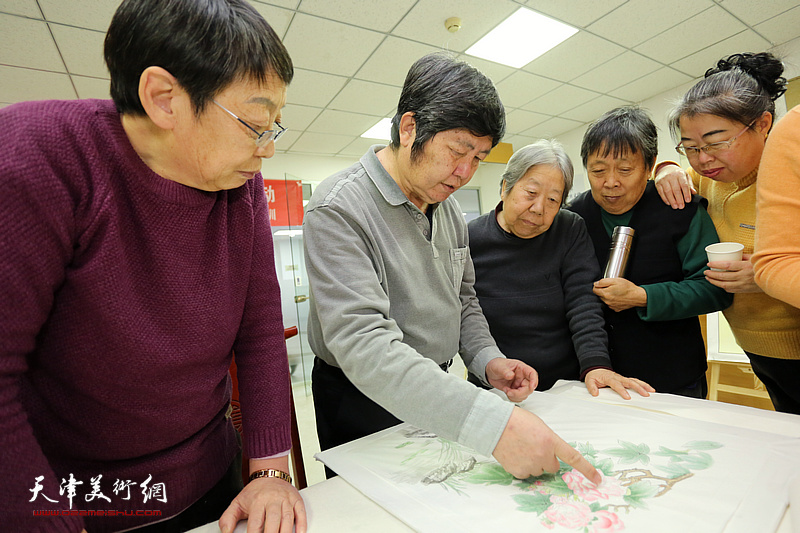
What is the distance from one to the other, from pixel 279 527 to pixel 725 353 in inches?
115

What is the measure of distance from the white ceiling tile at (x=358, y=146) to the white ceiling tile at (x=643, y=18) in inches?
116

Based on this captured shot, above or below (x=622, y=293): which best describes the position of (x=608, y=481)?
below

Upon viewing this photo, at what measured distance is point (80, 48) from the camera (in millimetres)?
2828

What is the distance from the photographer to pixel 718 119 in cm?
120

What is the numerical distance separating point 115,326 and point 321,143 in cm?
515

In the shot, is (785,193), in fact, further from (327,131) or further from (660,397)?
(327,131)

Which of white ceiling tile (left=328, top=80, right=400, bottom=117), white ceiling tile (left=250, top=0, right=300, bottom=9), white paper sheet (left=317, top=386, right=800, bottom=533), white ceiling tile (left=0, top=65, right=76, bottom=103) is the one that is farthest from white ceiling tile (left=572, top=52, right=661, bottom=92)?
white ceiling tile (left=0, top=65, right=76, bottom=103)

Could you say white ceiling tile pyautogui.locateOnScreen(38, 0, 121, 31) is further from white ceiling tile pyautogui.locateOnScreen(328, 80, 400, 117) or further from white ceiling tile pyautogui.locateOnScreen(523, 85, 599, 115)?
white ceiling tile pyautogui.locateOnScreen(523, 85, 599, 115)

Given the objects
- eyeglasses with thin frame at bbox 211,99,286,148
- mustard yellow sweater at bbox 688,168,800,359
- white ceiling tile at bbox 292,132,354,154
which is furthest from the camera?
white ceiling tile at bbox 292,132,354,154

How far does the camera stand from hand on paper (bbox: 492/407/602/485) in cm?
68

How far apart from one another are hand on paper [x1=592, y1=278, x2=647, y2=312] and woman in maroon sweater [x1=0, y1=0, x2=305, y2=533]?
41.0 inches

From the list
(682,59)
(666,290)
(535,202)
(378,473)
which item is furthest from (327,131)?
(378,473)

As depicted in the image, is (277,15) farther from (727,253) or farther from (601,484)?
(601,484)

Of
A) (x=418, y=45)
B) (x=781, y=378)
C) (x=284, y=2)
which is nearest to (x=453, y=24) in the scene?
(x=418, y=45)
